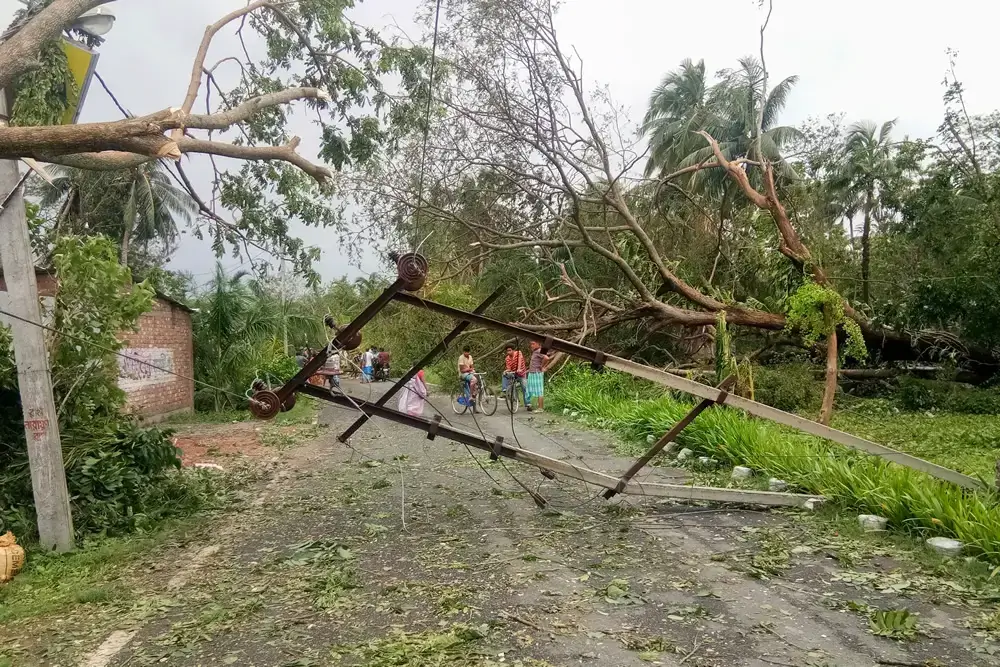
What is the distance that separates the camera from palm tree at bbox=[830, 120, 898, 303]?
17203 mm

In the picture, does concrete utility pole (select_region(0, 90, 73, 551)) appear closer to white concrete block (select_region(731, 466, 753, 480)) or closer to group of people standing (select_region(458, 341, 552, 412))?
white concrete block (select_region(731, 466, 753, 480))

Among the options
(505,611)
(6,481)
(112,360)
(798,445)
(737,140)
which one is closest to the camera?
(505,611)

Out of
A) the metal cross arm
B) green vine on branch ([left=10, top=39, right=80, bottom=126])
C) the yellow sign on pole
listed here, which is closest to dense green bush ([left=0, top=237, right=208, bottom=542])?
green vine on branch ([left=10, top=39, right=80, bottom=126])

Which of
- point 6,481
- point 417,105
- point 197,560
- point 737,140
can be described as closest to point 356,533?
point 197,560

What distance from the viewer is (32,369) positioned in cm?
542

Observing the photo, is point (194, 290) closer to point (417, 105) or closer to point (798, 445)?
point (417, 105)

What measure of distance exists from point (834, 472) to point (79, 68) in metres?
8.17

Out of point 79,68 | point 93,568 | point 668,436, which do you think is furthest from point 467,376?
point 93,568

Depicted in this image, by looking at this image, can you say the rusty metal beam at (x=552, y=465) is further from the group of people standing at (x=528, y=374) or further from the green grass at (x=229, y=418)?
the green grass at (x=229, y=418)

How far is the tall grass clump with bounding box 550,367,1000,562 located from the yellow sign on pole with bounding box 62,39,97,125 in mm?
7838

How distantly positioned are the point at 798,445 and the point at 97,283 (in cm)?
731

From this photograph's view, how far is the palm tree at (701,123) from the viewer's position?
24.6 m

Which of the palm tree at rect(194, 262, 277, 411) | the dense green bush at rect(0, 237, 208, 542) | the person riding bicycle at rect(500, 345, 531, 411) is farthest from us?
the palm tree at rect(194, 262, 277, 411)

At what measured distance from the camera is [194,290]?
19.7 meters
